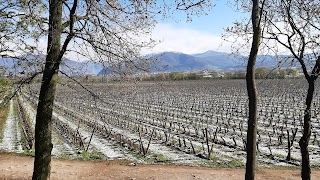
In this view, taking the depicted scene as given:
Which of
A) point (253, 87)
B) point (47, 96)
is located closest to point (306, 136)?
point (253, 87)

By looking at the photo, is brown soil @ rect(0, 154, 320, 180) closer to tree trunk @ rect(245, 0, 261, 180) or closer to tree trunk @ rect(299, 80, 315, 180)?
tree trunk @ rect(299, 80, 315, 180)

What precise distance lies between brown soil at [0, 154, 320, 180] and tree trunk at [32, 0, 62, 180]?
402 centimetres

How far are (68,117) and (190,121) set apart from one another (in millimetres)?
12145

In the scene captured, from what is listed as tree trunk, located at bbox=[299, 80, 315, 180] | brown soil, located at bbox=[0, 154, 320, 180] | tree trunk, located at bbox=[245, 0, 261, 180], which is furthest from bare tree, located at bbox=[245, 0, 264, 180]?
brown soil, located at bbox=[0, 154, 320, 180]

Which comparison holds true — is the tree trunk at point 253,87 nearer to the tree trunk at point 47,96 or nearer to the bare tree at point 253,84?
the bare tree at point 253,84

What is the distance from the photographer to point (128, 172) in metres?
13.1

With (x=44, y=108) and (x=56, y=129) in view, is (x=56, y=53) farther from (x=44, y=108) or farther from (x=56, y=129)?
(x=56, y=129)

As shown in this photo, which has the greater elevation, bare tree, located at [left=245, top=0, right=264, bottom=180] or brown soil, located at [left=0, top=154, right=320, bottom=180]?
bare tree, located at [left=245, top=0, right=264, bottom=180]

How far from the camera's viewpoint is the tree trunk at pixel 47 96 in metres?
8.39

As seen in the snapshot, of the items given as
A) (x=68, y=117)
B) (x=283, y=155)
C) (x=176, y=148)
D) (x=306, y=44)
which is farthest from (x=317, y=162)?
(x=68, y=117)

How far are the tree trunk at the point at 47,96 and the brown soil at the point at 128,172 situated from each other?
4.02 meters

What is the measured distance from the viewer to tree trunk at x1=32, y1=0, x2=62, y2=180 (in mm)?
8391

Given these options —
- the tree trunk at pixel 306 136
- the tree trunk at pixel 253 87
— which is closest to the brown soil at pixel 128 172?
the tree trunk at pixel 306 136

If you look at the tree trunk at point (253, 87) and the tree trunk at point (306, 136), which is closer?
the tree trunk at point (253, 87)
